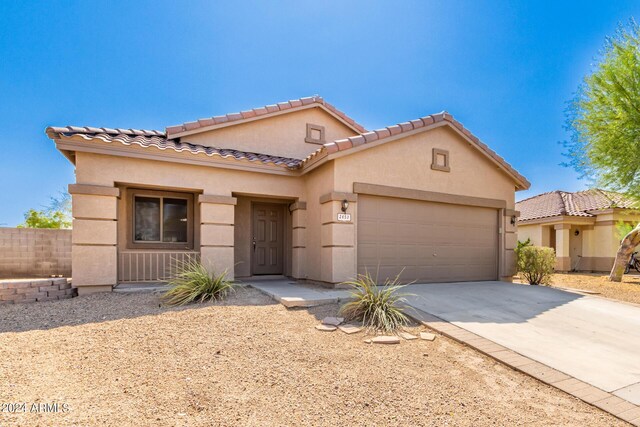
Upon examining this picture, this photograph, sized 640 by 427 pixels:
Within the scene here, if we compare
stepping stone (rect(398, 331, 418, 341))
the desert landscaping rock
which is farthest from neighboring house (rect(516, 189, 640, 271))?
the desert landscaping rock

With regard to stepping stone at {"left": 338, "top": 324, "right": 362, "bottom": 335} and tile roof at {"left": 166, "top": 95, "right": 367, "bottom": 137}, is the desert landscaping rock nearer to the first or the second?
stepping stone at {"left": 338, "top": 324, "right": 362, "bottom": 335}

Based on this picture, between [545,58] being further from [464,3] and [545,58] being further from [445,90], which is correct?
[464,3]

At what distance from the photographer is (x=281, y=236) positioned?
10516mm

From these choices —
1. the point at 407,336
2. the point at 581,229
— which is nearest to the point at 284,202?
the point at 407,336

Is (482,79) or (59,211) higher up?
(482,79)

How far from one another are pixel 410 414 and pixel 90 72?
15.0 m

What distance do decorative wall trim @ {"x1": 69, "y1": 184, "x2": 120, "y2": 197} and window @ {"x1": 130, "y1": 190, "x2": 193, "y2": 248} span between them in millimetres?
994

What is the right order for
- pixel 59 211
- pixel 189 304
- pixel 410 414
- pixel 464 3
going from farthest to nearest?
pixel 59 211, pixel 464 3, pixel 189 304, pixel 410 414

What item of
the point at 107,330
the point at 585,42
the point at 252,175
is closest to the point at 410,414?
the point at 107,330

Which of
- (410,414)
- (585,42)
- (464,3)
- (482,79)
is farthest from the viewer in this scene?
Result: (482,79)

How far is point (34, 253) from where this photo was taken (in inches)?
417

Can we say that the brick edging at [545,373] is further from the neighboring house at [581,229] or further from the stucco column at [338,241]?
the neighboring house at [581,229]

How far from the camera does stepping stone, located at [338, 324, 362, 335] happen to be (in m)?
5.16

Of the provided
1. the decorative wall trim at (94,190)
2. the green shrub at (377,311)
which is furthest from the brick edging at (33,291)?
the green shrub at (377,311)
